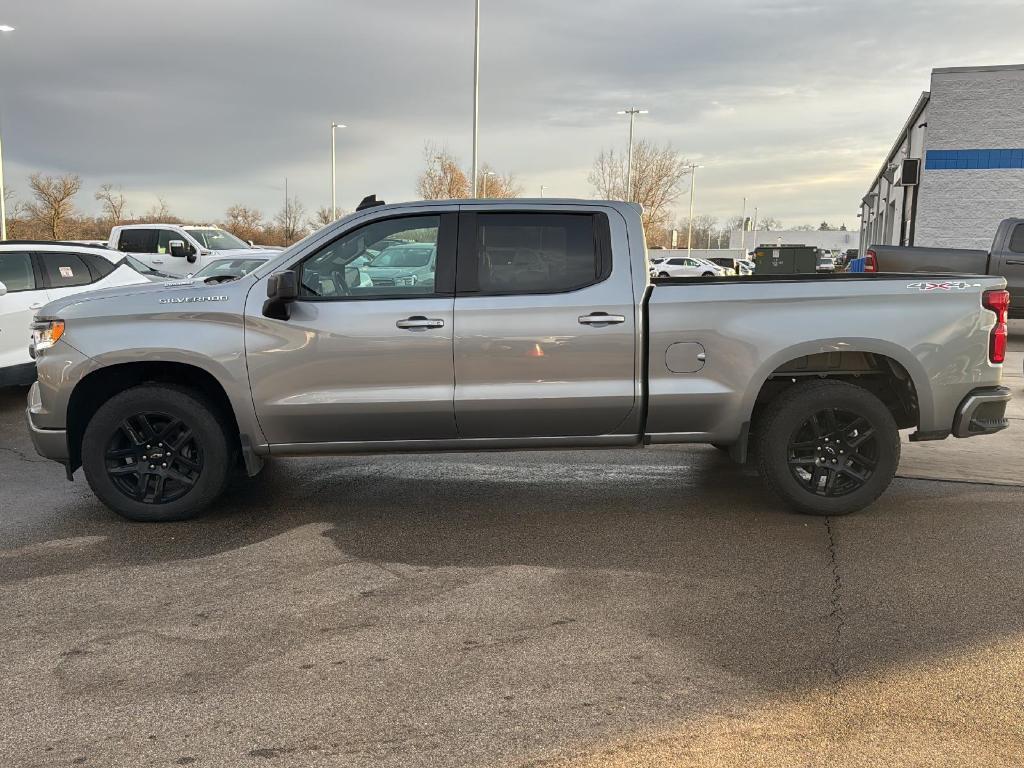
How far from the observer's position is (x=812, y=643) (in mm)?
4047

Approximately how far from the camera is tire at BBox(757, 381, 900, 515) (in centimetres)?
579

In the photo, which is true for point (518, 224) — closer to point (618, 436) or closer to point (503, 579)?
point (618, 436)

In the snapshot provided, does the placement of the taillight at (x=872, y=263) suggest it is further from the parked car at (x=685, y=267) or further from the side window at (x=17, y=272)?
the parked car at (x=685, y=267)

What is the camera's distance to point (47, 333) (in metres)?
5.75

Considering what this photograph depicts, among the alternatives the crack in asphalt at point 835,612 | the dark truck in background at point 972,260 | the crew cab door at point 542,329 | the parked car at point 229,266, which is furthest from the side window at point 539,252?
the dark truck in background at point 972,260

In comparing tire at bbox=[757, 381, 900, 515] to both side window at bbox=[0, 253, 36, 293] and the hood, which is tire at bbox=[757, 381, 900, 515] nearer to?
the hood

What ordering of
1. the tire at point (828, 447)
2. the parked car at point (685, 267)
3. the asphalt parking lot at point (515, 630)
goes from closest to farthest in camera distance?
the asphalt parking lot at point (515, 630)
the tire at point (828, 447)
the parked car at point (685, 267)

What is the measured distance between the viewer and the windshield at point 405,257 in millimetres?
5809

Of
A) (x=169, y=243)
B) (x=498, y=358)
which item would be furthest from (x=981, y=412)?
(x=169, y=243)

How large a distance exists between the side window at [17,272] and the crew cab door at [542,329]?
272 inches

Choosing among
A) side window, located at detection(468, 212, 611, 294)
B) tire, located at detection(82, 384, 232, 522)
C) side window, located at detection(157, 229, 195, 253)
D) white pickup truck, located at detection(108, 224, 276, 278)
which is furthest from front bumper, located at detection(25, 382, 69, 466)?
side window, located at detection(157, 229, 195, 253)

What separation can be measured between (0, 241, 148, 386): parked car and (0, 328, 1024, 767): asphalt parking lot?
3798 millimetres

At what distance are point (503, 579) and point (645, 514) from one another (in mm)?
1547

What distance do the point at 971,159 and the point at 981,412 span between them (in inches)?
917
